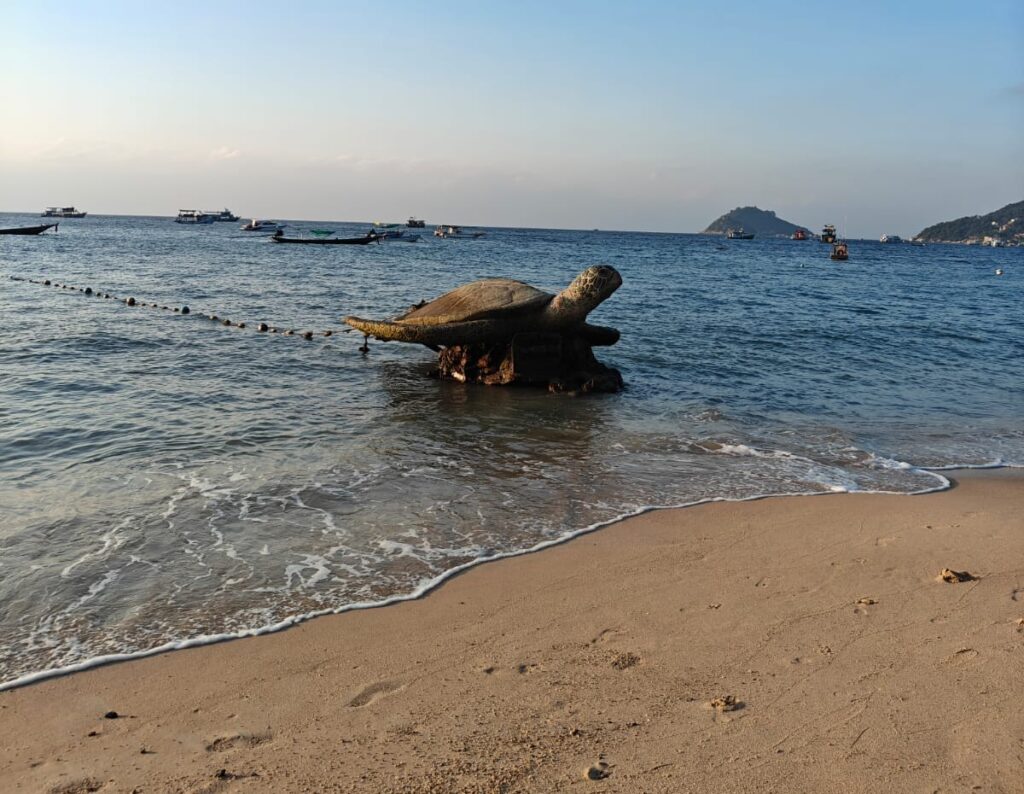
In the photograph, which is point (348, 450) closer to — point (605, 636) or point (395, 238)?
point (605, 636)

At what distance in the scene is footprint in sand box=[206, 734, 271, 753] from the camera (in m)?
3.86

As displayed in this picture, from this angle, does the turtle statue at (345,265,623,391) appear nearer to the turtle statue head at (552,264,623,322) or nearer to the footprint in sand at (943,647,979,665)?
the turtle statue head at (552,264,623,322)

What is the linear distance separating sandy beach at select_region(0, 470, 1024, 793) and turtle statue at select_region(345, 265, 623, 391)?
7.68 meters

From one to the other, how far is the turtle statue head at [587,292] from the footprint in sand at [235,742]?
10631mm

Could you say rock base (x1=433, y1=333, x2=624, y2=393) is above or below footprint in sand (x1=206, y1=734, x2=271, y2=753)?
above

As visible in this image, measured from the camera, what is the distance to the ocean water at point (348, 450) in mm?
5910

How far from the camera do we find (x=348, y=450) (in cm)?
983

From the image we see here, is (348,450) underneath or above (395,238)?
underneath

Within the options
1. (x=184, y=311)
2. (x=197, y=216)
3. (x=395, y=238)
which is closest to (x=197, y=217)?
(x=197, y=216)

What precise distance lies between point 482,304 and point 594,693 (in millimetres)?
10442

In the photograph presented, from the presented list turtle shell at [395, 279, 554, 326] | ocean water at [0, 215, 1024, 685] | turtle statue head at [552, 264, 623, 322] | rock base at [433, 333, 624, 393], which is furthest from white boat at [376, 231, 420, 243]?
turtle statue head at [552, 264, 623, 322]

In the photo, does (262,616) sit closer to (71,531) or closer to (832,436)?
(71,531)

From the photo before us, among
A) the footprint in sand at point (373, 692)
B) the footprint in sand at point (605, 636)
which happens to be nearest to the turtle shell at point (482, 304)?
the footprint in sand at point (605, 636)

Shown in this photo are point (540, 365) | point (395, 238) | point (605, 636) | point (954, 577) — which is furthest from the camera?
point (395, 238)
